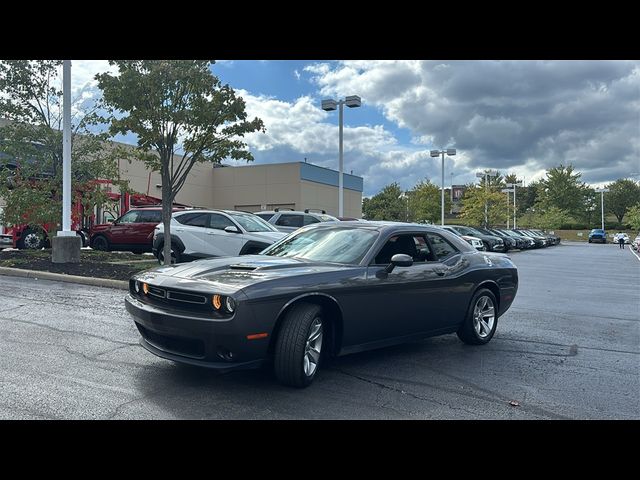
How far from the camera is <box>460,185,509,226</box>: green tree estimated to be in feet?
166

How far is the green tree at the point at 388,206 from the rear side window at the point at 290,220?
37.4 m

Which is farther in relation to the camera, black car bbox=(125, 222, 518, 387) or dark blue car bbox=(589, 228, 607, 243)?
dark blue car bbox=(589, 228, 607, 243)

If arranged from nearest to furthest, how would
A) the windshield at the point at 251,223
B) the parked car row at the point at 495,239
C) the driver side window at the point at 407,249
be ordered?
the driver side window at the point at 407,249, the windshield at the point at 251,223, the parked car row at the point at 495,239

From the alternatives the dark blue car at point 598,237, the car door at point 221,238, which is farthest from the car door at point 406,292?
the dark blue car at point 598,237

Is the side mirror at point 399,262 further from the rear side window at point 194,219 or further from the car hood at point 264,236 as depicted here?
the rear side window at point 194,219

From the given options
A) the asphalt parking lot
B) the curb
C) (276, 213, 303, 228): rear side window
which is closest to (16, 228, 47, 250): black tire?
the curb

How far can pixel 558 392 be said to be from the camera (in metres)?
4.77

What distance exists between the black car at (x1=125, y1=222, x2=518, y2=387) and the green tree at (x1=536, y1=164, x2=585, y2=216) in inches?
3342

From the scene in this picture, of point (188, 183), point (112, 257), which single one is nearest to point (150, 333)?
point (112, 257)

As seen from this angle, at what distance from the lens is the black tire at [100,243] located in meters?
17.8

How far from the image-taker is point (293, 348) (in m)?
4.43

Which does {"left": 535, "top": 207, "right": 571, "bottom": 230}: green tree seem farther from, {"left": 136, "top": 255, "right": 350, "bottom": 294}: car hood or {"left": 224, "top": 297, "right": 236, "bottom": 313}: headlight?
{"left": 224, "top": 297, "right": 236, "bottom": 313}: headlight
